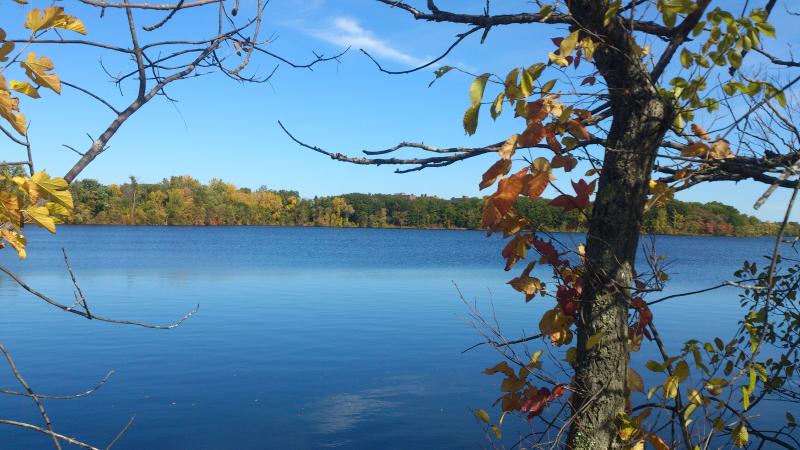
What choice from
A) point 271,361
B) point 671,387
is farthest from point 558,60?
point 271,361

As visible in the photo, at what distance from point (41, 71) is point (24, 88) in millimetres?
50

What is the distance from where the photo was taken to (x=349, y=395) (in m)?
10.0

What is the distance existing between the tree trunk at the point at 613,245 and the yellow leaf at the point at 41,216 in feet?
4.87

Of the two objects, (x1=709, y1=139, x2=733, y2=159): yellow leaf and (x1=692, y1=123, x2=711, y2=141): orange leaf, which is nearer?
(x1=709, y1=139, x2=733, y2=159): yellow leaf

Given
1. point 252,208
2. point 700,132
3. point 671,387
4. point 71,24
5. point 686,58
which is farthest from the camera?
point 252,208

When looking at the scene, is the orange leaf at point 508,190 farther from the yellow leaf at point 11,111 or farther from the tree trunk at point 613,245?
the yellow leaf at point 11,111

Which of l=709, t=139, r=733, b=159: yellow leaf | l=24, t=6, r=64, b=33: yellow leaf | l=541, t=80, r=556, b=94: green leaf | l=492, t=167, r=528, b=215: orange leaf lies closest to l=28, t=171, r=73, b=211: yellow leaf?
l=24, t=6, r=64, b=33: yellow leaf

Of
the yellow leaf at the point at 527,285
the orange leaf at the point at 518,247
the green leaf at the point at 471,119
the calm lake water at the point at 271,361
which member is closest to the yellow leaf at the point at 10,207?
the green leaf at the point at 471,119

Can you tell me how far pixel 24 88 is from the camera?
130 centimetres

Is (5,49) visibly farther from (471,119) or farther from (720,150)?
(720,150)

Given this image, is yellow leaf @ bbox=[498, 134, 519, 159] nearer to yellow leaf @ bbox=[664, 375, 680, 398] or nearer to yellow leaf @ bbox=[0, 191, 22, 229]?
yellow leaf @ bbox=[664, 375, 680, 398]

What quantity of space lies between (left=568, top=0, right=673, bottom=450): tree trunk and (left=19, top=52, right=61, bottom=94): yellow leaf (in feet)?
5.01

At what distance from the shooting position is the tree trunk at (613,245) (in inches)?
77.3

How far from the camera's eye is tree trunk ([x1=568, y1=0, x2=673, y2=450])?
196 centimetres
